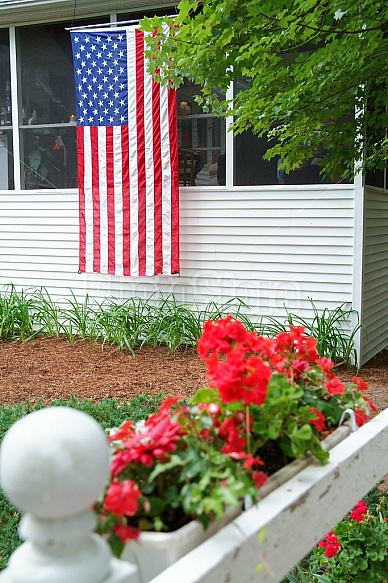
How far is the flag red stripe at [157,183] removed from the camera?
6930 millimetres

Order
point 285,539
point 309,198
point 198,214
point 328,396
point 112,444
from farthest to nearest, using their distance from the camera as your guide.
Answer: point 198,214 < point 309,198 < point 328,396 < point 112,444 < point 285,539

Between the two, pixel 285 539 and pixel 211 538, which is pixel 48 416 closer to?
pixel 211 538

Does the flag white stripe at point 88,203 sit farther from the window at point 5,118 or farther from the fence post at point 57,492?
the fence post at point 57,492

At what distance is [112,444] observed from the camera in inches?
49.3

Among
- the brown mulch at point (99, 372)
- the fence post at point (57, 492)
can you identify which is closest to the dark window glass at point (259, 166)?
the brown mulch at point (99, 372)

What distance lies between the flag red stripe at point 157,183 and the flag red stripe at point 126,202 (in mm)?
333

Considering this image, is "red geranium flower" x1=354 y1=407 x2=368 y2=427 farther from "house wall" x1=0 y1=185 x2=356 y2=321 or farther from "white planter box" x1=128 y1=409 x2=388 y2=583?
"house wall" x1=0 y1=185 x2=356 y2=321

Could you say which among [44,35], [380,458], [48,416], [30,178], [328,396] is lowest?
[380,458]

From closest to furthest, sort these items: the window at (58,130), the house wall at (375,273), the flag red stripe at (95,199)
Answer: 1. the house wall at (375,273)
2. the window at (58,130)
3. the flag red stripe at (95,199)

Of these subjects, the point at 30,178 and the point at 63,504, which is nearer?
Result: the point at 63,504

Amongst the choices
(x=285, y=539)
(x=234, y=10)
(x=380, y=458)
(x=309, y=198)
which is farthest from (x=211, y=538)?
(x=309, y=198)

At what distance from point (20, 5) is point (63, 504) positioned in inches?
309

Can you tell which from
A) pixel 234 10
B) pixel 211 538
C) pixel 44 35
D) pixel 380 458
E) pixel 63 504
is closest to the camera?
pixel 63 504

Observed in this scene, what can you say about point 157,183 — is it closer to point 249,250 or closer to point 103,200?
point 103,200
